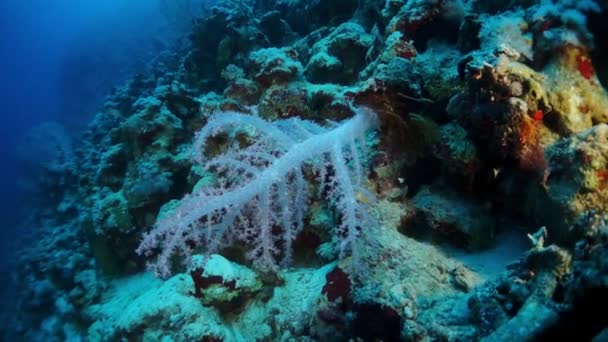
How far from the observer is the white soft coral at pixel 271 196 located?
8.84ft

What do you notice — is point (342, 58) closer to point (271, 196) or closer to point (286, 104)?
point (286, 104)

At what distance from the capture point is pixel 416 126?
9.09ft

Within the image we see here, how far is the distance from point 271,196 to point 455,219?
1.32m

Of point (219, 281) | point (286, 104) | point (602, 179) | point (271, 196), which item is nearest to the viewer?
point (602, 179)

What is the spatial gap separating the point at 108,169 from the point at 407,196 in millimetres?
6195

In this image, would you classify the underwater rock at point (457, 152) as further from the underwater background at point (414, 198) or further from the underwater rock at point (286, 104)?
the underwater rock at point (286, 104)

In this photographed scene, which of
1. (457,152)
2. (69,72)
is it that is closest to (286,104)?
(457,152)

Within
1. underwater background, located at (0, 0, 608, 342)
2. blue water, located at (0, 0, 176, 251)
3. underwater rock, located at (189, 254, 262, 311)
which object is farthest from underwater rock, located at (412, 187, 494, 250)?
blue water, located at (0, 0, 176, 251)

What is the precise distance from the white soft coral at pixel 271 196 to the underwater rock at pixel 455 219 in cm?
50

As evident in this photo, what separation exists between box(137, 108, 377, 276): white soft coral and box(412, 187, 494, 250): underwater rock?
503mm

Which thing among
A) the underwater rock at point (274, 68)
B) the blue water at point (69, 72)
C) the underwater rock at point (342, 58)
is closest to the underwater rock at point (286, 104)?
the underwater rock at point (274, 68)

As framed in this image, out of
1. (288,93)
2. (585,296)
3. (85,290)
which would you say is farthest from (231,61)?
(585,296)

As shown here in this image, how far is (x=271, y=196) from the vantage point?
2771 millimetres

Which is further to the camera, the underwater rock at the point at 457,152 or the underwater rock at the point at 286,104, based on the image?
the underwater rock at the point at 286,104
